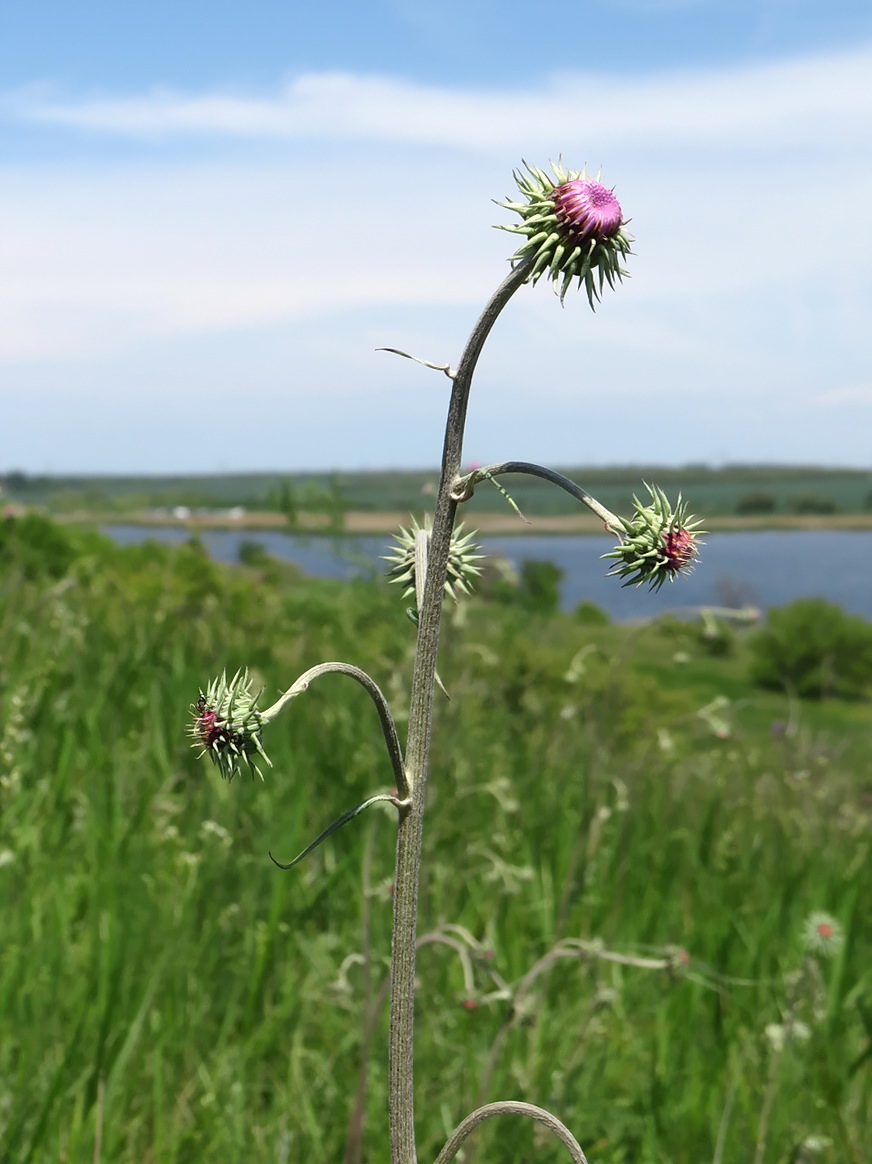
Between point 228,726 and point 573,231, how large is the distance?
619 millimetres

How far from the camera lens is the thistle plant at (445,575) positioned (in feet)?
3.46

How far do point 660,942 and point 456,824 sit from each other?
1138 millimetres

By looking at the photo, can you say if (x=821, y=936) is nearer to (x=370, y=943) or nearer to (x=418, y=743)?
(x=370, y=943)

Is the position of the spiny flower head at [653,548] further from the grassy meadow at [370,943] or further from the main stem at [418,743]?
the grassy meadow at [370,943]

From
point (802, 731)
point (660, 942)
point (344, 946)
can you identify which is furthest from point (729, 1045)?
point (802, 731)

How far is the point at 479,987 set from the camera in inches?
180

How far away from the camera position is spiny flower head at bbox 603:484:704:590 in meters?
1.18

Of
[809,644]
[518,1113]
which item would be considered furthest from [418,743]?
[809,644]

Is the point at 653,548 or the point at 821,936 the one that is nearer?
the point at 653,548

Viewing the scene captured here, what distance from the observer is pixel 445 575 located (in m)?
1.11

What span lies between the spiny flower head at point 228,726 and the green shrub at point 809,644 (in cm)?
3791

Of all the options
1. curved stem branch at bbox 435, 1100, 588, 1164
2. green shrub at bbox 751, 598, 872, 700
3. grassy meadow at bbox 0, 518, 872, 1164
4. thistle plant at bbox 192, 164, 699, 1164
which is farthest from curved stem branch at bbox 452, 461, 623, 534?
green shrub at bbox 751, 598, 872, 700

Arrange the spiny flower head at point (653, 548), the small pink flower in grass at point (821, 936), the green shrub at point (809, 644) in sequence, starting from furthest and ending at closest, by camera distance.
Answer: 1. the green shrub at point (809, 644)
2. the small pink flower in grass at point (821, 936)
3. the spiny flower head at point (653, 548)

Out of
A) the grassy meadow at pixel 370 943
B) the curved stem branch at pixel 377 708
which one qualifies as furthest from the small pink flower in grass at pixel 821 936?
the curved stem branch at pixel 377 708
